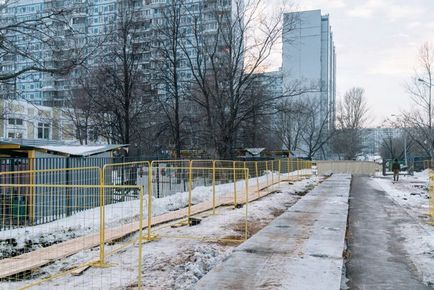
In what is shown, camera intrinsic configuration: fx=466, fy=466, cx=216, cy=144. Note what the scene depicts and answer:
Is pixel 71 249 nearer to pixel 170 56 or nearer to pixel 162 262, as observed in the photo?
pixel 162 262

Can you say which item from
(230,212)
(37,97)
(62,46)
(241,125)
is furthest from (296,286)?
(37,97)

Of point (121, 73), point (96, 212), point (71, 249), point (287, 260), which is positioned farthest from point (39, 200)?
point (121, 73)

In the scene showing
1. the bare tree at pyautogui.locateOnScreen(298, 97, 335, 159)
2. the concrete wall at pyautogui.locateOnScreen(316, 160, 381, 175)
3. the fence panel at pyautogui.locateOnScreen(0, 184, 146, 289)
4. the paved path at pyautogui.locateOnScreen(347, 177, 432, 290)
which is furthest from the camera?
the bare tree at pyautogui.locateOnScreen(298, 97, 335, 159)

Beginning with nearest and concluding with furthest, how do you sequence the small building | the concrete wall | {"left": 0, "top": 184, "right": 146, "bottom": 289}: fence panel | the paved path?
{"left": 0, "top": 184, "right": 146, "bottom": 289}: fence panel → the paved path → the small building → the concrete wall

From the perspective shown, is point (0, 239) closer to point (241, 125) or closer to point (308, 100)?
point (241, 125)

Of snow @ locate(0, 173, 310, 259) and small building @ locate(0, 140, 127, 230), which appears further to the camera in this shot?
small building @ locate(0, 140, 127, 230)

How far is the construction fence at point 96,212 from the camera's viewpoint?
7.37 m

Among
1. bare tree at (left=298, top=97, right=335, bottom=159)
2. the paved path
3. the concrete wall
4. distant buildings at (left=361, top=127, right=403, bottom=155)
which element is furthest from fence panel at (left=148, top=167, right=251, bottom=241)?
distant buildings at (left=361, top=127, right=403, bottom=155)

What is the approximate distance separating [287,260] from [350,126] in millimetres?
94335

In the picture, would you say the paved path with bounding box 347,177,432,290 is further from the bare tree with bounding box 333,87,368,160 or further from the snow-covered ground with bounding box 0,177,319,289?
the bare tree with bounding box 333,87,368,160

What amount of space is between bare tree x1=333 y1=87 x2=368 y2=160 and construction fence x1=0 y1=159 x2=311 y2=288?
7677 cm

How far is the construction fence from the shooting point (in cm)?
737

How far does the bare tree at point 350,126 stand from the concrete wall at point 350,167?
29786 mm

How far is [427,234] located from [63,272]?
27.7 ft
